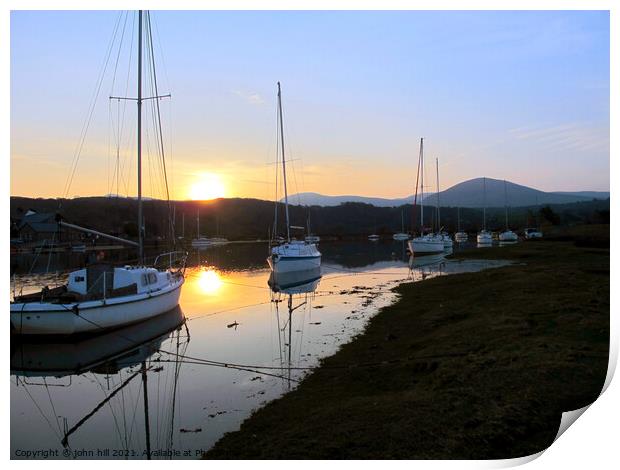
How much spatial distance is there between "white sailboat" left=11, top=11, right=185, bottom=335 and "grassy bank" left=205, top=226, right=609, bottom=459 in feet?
29.7

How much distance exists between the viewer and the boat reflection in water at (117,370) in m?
9.78

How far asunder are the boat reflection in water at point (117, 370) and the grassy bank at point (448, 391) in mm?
Answer: 2437

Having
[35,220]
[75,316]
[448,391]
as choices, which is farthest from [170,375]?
[35,220]

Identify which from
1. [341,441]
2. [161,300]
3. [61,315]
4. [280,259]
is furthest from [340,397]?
[280,259]

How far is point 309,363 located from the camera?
1310 cm

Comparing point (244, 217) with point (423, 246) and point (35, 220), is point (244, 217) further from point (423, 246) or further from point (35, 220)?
point (423, 246)

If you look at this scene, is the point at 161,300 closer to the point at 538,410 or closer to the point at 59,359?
the point at 59,359

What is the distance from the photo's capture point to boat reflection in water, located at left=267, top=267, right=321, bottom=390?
1419 centimetres

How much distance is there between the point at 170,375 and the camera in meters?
12.8

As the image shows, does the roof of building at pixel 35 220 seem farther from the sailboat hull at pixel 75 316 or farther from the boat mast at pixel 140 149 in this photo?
the sailboat hull at pixel 75 316

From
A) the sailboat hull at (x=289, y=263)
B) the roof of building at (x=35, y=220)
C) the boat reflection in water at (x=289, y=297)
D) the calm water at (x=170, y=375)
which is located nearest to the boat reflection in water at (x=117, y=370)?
the calm water at (x=170, y=375)

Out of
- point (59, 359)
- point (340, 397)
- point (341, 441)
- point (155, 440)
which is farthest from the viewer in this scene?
point (59, 359)

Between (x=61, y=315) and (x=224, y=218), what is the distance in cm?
14915

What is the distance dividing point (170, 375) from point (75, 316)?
585 cm
